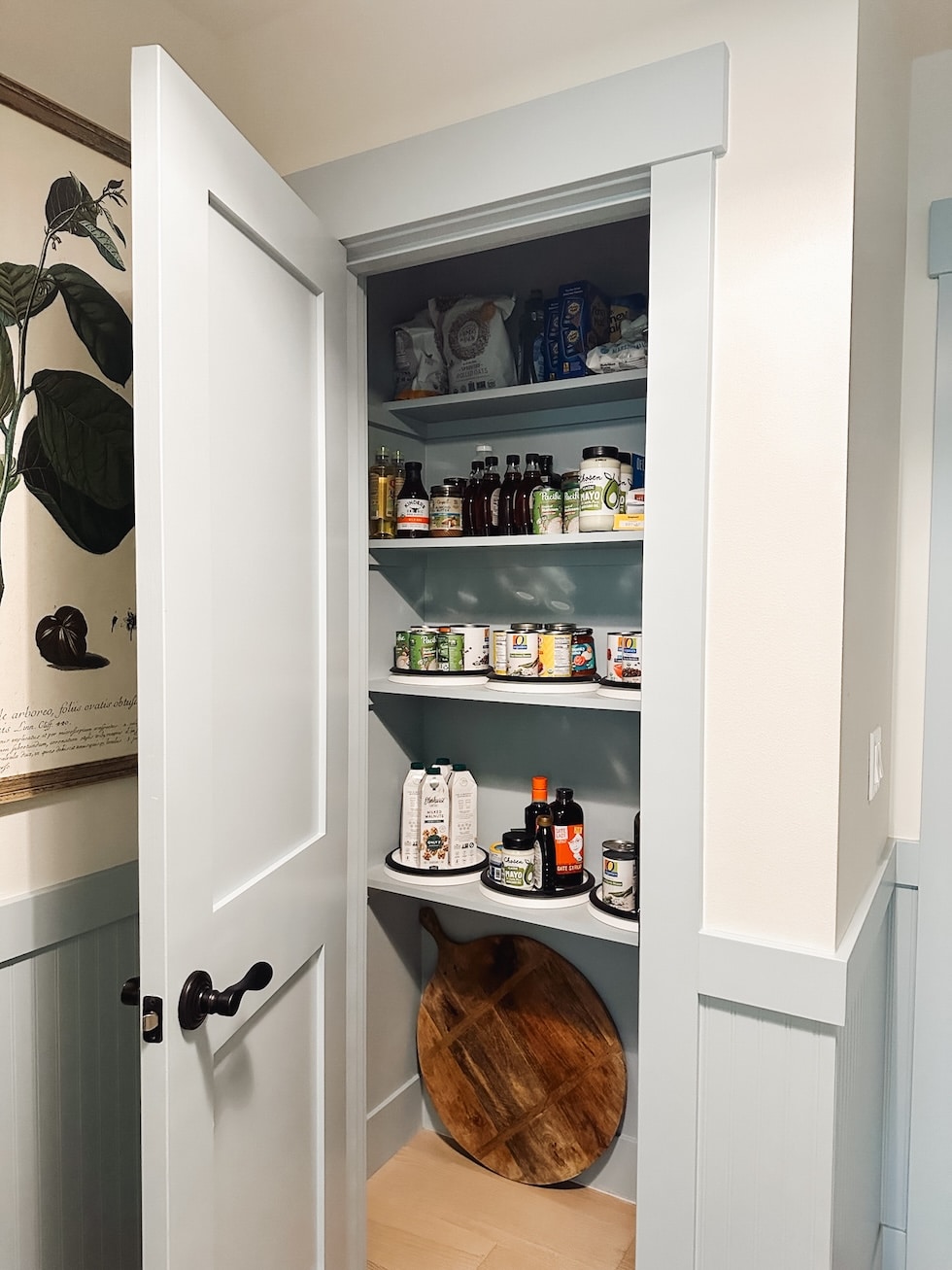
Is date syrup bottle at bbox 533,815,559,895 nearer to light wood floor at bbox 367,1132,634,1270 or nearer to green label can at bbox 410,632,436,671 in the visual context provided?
green label can at bbox 410,632,436,671

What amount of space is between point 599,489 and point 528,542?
0.16m

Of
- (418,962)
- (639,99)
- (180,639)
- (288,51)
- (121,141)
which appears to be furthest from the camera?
(418,962)

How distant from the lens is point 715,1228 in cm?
120

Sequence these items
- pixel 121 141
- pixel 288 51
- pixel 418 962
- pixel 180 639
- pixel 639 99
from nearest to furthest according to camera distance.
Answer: pixel 180 639
pixel 639 99
pixel 121 141
pixel 288 51
pixel 418 962

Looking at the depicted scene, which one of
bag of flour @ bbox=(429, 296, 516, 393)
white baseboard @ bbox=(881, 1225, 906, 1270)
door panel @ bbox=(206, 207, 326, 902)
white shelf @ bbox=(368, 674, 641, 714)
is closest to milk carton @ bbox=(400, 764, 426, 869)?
white shelf @ bbox=(368, 674, 641, 714)

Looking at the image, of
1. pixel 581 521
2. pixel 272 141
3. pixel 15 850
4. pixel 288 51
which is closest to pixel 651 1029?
pixel 581 521

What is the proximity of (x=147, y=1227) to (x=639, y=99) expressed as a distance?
4.95 ft

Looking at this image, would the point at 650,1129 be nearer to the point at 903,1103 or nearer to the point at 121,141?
the point at 903,1103

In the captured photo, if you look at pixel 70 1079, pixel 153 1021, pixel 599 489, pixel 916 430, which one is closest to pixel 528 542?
pixel 599 489

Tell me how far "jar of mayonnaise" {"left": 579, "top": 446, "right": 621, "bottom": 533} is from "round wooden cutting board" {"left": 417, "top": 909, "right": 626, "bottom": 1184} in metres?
0.96

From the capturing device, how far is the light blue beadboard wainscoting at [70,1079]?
125 centimetres

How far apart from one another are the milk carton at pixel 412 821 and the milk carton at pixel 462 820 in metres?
0.07

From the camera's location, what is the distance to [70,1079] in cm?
134

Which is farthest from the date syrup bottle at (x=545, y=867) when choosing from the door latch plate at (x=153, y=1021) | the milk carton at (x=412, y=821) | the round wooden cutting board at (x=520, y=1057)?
the door latch plate at (x=153, y=1021)
